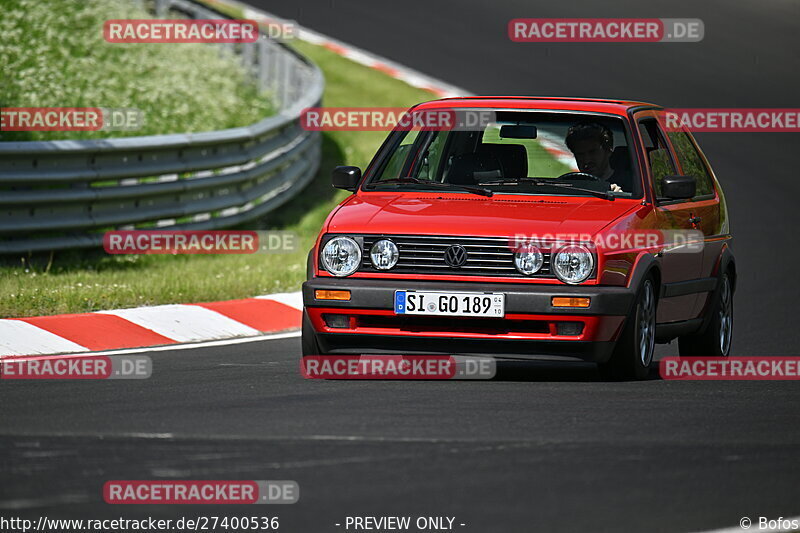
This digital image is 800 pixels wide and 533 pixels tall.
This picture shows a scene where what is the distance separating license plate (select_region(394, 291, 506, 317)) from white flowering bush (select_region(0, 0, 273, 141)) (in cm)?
926

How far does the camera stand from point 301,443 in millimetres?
7047

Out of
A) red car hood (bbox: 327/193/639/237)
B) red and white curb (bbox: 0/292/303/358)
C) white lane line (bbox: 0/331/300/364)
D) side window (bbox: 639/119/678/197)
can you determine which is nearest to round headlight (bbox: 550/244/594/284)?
red car hood (bbox: 327/193/639/237)

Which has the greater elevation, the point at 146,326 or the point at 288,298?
the point at 146,326

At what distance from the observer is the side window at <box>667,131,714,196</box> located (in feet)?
36.6

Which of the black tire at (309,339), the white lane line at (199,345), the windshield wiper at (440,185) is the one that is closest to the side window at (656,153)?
the windshield wiper at (440,185)

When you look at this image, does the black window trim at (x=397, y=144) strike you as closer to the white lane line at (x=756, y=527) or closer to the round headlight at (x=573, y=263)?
the round headlight at (x=573, y=263)

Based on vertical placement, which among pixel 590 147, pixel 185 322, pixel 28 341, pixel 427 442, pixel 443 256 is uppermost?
pixel 590 147

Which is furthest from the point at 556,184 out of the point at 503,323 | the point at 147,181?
the point at 147,181

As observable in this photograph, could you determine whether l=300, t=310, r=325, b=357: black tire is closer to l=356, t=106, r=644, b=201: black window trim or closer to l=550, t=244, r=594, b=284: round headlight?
l=356, t=106, r=644, b=201: black window trim

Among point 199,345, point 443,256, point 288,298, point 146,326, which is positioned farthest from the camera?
point 288,298

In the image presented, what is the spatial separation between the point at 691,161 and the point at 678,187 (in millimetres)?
1448

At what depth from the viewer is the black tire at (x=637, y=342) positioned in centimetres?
920

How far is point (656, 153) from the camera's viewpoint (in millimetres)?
10727

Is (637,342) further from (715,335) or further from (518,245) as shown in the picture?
(715,335)
